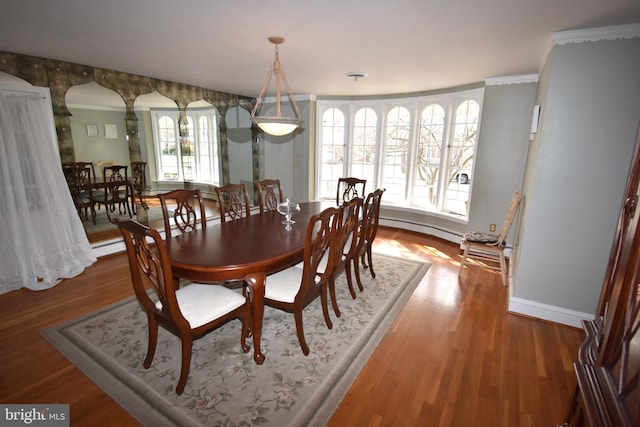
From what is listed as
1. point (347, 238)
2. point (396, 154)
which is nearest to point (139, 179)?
point (347, 238)

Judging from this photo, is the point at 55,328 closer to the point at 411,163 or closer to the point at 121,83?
the point at 121,83

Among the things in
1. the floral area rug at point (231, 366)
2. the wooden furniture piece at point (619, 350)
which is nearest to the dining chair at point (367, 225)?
the floral area rug at point (231, 366)

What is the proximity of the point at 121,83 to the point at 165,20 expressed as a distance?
2.17m

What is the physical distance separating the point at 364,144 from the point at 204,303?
4337 millimetres

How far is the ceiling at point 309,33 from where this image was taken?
1.94m

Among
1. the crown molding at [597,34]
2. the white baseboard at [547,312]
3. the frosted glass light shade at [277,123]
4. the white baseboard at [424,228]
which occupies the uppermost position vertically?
the crown molding at [597,34]

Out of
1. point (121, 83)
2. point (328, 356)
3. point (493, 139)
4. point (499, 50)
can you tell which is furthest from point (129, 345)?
point (493, 139)

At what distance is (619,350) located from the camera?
0.90 m

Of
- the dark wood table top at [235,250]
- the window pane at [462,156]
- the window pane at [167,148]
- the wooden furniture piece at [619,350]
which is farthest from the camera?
the window pane at [167,148]

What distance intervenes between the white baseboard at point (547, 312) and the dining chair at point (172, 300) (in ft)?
7.75

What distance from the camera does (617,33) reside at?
2164mm

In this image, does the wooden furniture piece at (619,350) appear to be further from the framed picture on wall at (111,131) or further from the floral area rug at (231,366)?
the framed picture on wall at (111,131)

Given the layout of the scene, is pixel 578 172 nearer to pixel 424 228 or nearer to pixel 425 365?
pixel 425 365

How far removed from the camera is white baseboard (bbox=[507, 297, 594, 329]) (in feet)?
8.45
